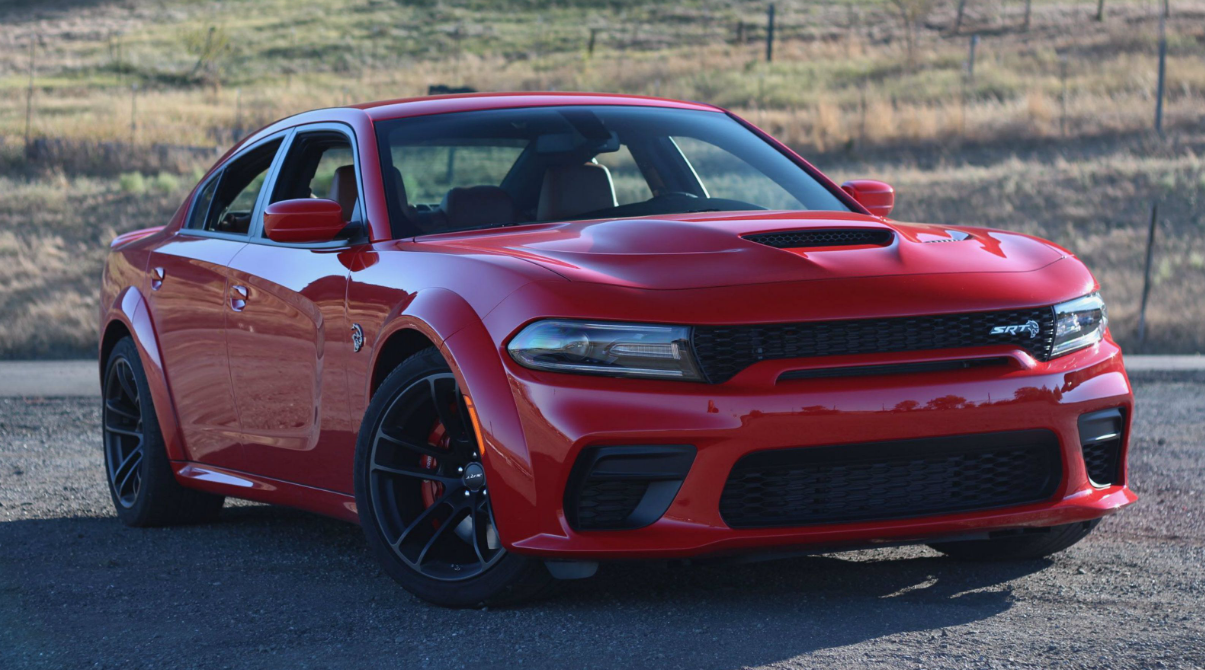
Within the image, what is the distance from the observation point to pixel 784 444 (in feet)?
11.8

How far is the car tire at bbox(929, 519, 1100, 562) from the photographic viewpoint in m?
4.40

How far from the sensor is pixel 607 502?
12.1 ft

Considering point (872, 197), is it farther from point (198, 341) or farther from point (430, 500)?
point (198, 341)

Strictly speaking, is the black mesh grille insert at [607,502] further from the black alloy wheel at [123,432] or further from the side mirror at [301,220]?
the black alloy wheel at [123,432]

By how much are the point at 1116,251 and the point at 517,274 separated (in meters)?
16.8

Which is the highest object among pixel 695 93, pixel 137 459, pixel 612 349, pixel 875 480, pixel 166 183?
pixel 612 349

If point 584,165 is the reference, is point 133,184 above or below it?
below

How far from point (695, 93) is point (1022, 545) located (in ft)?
124

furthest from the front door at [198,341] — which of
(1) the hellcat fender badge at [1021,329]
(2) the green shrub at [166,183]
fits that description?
(2) the green shrub at [166,183]

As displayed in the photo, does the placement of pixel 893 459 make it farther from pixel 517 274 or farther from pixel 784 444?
pixel 517 274

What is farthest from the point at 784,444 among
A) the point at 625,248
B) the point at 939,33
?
the point at 939,33

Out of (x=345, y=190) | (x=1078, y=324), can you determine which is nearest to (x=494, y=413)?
(x=1078, y=324)

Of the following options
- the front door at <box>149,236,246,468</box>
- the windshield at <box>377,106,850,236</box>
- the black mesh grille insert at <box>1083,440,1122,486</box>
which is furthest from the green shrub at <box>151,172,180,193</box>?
the black mesh grille insert at <box>1083,440,1122,486</box>

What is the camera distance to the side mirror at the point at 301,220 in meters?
4.56
